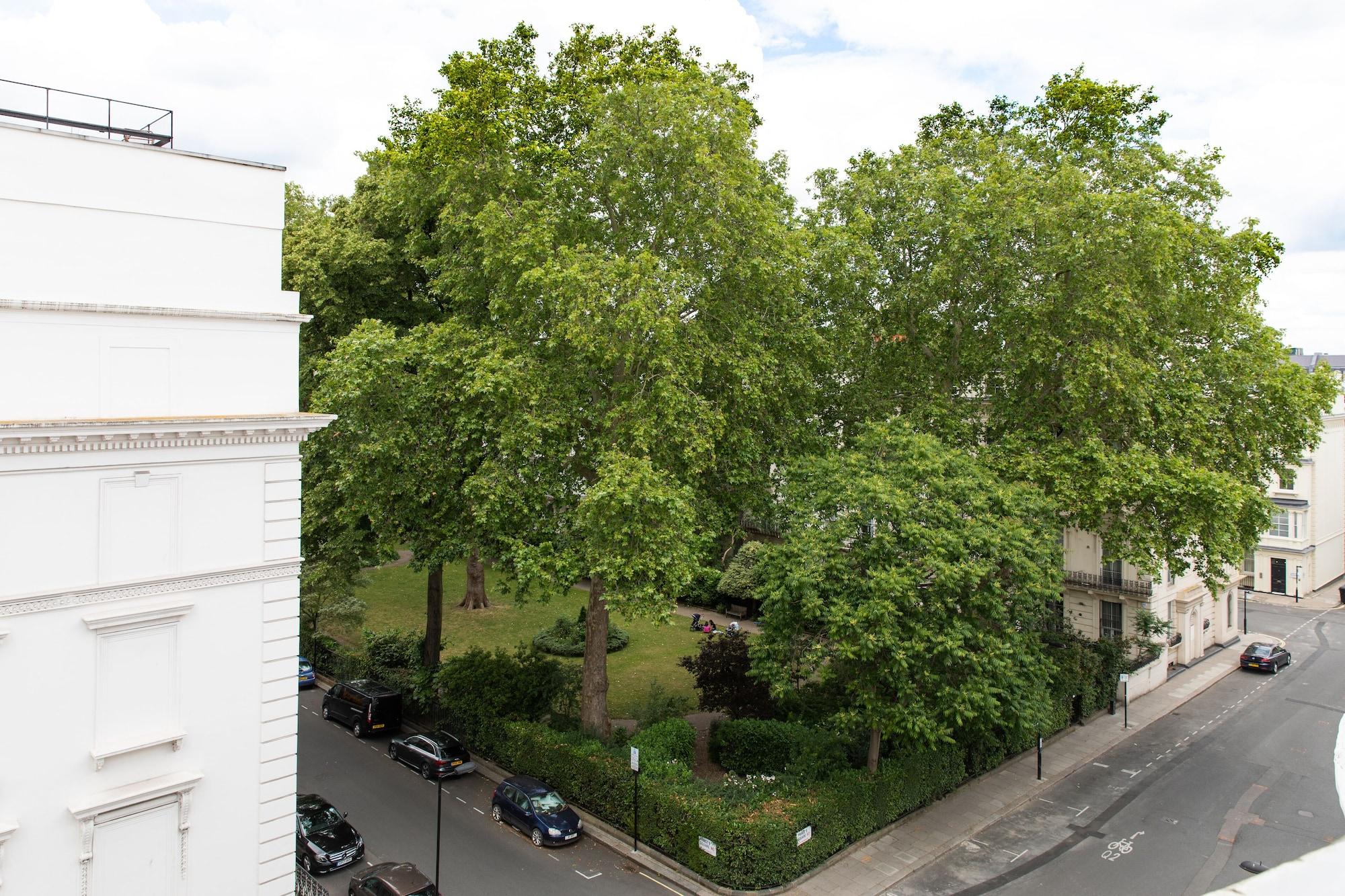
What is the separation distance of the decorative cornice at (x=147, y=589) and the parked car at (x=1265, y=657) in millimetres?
40359

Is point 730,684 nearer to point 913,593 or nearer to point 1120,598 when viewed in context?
point 913,593

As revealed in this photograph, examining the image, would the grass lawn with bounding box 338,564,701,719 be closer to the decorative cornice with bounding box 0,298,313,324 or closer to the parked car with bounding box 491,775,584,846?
the parked car with bounding box 491,775,584,846

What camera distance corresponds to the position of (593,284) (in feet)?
73.4

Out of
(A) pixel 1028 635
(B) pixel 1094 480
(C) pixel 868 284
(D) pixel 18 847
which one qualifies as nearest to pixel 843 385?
(C) pixel 868 284

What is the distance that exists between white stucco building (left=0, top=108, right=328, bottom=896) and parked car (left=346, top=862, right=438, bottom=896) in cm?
338

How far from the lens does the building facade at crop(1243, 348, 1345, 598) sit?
169ft

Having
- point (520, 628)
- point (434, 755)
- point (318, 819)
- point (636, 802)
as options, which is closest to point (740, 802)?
point (636, 802)

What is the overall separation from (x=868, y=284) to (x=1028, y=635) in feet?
40.3

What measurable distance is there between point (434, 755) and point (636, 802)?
7.22 metres

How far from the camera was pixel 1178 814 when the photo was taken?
81.3ft

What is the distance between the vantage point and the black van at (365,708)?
95.7ft

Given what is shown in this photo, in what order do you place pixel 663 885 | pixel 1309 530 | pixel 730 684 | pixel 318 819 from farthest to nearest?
pixel 1309 530, pixel 730 684, pixel 318 819, pixel 663 885

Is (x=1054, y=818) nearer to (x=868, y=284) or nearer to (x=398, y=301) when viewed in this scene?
(x=868, y=284)

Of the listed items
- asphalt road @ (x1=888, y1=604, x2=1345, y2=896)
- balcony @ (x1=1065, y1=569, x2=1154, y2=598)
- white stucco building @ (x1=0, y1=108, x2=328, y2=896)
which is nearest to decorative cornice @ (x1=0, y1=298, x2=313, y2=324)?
white stucco building @ (x1=0, y1=108, x2=328, y2=896)
